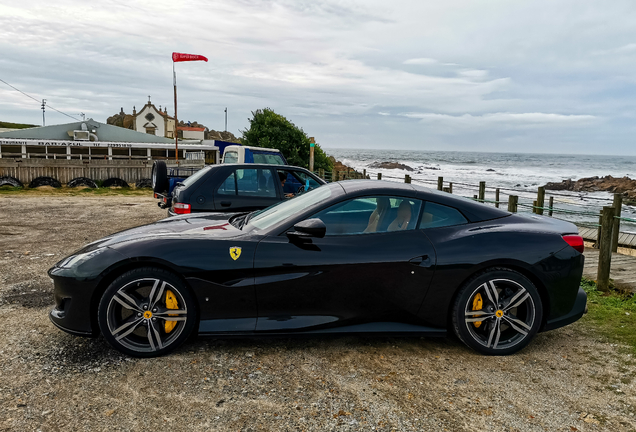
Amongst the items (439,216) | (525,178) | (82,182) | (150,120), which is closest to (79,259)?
(439,216)

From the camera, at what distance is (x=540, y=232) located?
3.90 m

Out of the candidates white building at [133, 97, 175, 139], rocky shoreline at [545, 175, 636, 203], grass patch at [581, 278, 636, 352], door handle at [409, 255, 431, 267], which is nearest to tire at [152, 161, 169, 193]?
door handle at [409, 255, 431, 267]

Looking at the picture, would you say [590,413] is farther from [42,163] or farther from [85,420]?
[42,163]

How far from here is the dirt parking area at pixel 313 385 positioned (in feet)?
9.08

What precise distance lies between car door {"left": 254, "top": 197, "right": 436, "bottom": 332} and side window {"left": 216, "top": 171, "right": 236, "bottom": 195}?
3.43 meters

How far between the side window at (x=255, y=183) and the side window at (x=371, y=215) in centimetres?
347

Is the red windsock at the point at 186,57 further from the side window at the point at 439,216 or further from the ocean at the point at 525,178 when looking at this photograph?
the side window at the point at 439,216

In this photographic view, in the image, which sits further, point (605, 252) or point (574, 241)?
point (605, 252)

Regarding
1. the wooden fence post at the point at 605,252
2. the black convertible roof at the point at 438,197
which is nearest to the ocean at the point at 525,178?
the wooden fence post at the point at 605,252

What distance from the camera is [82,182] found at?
19703 millimetres

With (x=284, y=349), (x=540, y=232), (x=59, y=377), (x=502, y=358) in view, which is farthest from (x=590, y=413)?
(x=59, y=377)

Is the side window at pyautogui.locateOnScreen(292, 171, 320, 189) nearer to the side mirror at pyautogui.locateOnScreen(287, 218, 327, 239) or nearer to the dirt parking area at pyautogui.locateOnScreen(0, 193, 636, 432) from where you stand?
the dirt parking area at pyautogui.locateOnScreen(0, 193, 636, 432)

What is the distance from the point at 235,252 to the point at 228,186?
11.5ft

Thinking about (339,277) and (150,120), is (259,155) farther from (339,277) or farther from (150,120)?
(150,120)
